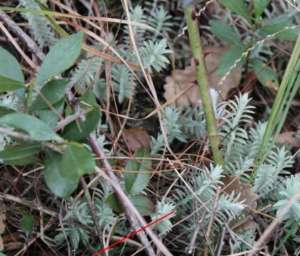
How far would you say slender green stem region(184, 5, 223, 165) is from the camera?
1329 mm

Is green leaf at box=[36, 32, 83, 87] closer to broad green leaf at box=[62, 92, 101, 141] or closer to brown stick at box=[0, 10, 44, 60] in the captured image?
broad green leaf at box=[62, 92, 101, 141]

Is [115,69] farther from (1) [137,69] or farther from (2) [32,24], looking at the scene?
(2) [32,24]

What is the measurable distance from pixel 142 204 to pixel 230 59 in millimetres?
513

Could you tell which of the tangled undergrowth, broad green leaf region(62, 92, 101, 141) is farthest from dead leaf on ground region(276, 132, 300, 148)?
broad green leaf region(62, 92, 101, 141)

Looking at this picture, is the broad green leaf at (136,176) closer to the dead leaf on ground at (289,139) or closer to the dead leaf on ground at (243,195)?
the dead leaf on ground at (243,195)

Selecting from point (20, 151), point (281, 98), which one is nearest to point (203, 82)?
point (281, 98)

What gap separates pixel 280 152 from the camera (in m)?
1.41

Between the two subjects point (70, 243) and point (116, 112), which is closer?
point (70, 243)

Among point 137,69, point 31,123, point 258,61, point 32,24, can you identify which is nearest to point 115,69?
point 137,69

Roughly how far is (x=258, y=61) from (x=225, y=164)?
370 mm

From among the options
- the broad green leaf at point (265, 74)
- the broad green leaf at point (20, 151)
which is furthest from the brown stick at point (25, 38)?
the broad green leaf at point (265, 74)

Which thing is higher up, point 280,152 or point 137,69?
point 137,69

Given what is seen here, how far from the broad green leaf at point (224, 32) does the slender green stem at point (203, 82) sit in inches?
9.3

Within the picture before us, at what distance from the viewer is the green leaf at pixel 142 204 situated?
4.16 ft
